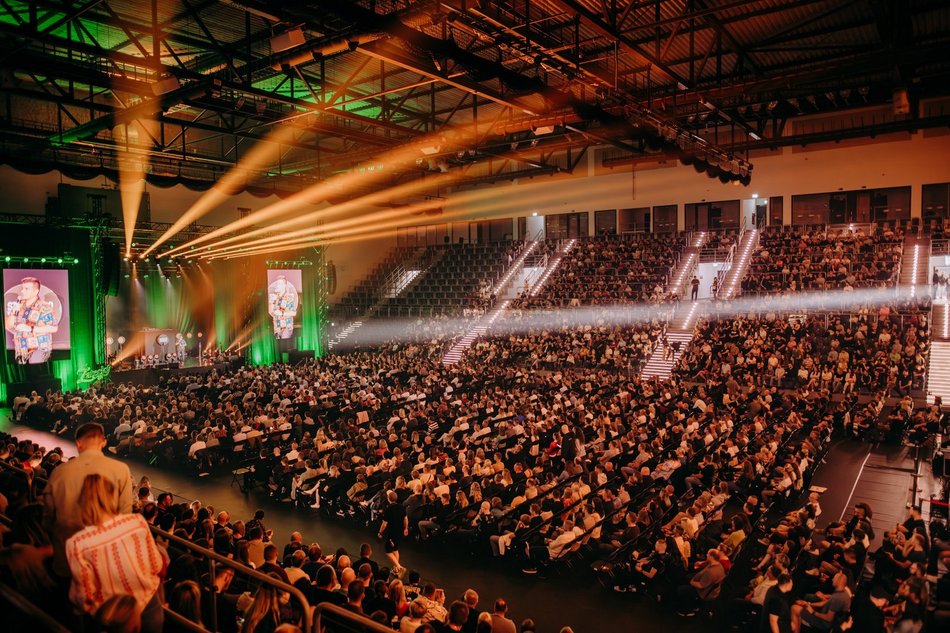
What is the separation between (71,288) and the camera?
1944 cm

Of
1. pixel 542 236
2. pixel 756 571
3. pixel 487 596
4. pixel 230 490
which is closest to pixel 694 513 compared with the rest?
pixel 756 571

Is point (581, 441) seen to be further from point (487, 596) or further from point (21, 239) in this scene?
point (21, 239)

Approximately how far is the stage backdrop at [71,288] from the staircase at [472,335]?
12295 millimetres

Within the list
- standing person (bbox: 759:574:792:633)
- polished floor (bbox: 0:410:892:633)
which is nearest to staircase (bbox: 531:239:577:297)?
polished floor (bbox: 0:410:892:633)

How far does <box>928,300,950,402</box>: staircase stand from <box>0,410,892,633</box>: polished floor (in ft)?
17.2

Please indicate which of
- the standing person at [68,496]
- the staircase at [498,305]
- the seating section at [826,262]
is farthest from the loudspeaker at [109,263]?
the seating section at [826,262]

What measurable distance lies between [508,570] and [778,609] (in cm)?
341

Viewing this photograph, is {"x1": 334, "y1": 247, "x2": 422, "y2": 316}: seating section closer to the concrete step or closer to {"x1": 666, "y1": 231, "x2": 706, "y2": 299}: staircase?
{"x1": 666, "y1": 231, "x2": 706, "y2": 299}: staircase

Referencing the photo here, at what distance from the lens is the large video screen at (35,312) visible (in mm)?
18156

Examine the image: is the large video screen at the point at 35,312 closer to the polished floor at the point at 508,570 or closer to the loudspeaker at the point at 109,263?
the loudspeaker at the point at 109,263

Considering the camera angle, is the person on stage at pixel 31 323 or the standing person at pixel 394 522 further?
the person on stage at pixel 31 323

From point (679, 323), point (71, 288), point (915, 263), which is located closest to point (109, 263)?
point (71, 288)

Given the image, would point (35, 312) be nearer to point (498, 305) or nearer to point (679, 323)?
point (498, 305)

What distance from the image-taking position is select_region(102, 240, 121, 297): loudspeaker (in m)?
20.2
